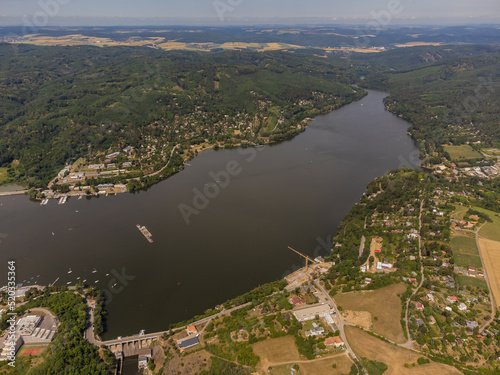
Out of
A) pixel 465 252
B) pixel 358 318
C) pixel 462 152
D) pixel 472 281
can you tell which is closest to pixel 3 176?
pixel 358 318

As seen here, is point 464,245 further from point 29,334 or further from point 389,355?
point 29,334

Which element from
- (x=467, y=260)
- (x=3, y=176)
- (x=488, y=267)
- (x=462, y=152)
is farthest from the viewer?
(x=462, y=152)

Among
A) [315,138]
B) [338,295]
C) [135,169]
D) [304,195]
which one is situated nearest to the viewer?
[338,295]

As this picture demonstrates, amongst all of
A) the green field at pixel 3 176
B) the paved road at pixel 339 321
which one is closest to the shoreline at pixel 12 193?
the green field at pixel 3 176

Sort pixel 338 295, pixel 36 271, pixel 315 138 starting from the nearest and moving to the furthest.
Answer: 1. pixel 338 295
2. pixel 36 271
3. pixel 315 138

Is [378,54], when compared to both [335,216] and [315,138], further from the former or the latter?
[335,216]

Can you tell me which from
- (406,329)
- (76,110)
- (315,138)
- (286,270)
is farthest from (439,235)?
(76,110)
